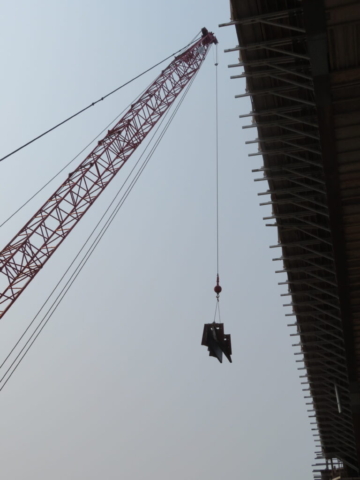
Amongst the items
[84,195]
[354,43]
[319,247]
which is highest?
[84,195]

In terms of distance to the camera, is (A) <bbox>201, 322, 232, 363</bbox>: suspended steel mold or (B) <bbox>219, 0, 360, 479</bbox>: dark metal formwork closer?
(B) <bbox>219, 0, 360, 479</bbox>: dark metal formwork

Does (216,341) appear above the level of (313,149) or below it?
below

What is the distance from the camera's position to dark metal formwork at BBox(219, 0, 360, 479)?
18.9m

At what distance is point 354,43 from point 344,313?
1351cm

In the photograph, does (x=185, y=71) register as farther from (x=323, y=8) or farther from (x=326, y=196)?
(x=323, y=8)

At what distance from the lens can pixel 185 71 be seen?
175ft

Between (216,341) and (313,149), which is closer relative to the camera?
(313,149)

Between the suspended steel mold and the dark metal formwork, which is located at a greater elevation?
the dark metal formwork

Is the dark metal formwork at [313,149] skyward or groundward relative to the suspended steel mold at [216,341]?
skyward

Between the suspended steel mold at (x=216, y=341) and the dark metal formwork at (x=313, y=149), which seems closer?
the dark metal formwork at (x=313, y=149)

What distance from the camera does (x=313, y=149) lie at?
22688 millimetres

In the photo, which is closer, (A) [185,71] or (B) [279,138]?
(B) [279,138]

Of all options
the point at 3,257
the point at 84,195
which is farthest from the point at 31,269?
the point at 84,195

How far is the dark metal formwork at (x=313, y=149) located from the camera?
61.9 ft
